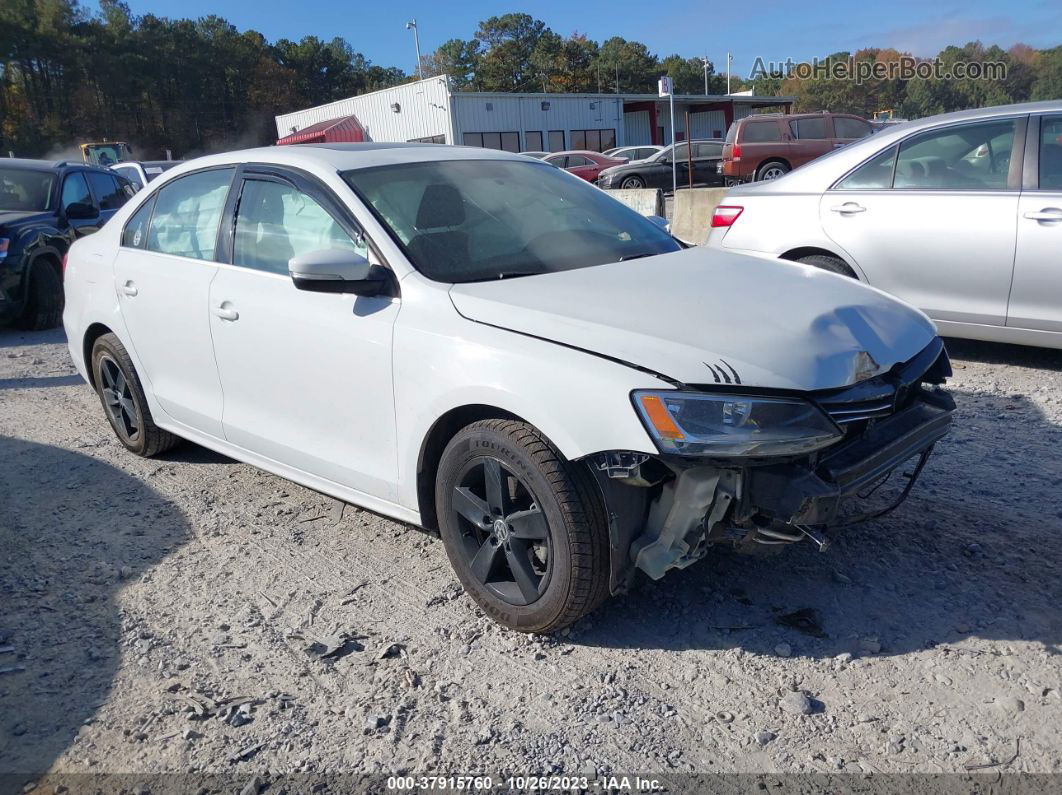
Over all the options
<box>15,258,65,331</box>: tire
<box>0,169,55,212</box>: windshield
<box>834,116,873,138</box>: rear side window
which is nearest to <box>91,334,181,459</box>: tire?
<box>15,258,65,331</box>: tire

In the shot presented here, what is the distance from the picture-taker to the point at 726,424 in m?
2.56

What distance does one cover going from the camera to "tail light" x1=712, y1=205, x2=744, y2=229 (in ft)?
21.1

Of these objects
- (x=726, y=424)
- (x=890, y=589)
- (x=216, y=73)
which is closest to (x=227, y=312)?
(x=726, y=424)

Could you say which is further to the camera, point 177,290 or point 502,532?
point 177,290

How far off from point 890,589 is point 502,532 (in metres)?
1.47

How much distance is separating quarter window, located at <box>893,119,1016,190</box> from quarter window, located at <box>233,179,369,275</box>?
4.01 metres

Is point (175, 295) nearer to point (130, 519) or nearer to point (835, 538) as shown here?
point (130, 519)

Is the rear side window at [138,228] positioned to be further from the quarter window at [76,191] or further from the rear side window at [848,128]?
the rear side window at [848,128]

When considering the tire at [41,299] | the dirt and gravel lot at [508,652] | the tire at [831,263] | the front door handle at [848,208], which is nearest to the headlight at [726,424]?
the dirt and gravel lot at [508,652]

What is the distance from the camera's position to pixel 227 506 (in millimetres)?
4344

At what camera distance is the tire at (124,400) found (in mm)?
4770

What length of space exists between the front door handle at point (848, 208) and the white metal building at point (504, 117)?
32.5m

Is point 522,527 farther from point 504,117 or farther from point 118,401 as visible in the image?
point 504,117

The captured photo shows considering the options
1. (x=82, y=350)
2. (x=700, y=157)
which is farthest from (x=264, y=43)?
(x=82, y=350)
